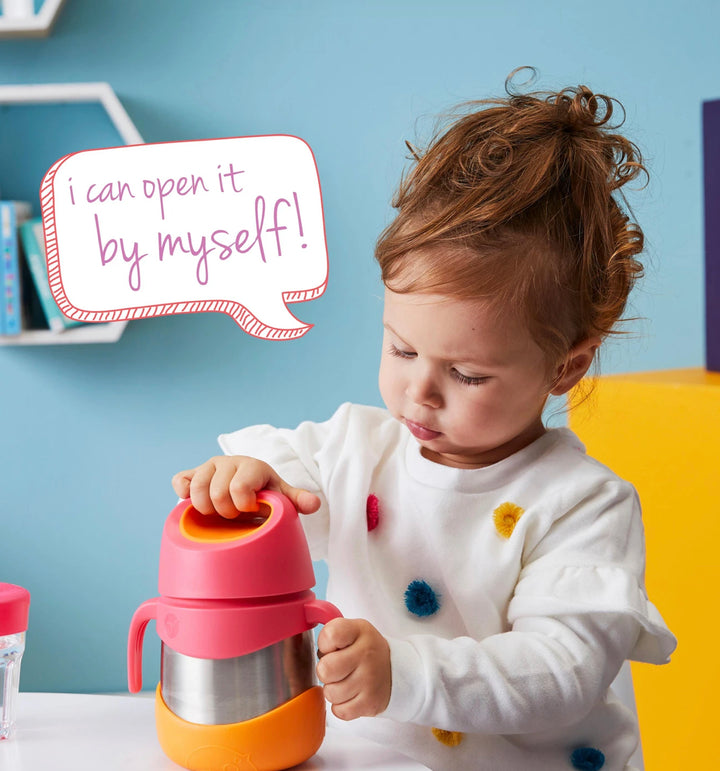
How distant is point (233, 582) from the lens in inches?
20.5

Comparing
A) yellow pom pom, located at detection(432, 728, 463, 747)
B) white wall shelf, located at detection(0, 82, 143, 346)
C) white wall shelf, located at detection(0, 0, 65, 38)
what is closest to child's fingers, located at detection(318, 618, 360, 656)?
yellow pom pom, located at detection(432, 728, 463, 747)

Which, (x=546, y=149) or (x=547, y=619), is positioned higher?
(x=546, y=149)

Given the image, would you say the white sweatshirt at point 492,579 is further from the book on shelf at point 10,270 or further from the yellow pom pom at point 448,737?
the book on shelf at point 10,270

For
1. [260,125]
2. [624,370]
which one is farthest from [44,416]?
[624,370]

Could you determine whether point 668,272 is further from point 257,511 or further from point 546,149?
point 257,511

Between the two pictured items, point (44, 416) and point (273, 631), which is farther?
point (44, 416)

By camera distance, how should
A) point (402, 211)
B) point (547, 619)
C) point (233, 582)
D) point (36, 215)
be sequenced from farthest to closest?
point (36, 215) → point (402, 211) → point (547, 619) → point (233, 582)

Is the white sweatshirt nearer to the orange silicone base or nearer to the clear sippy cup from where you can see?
the orange silicone base

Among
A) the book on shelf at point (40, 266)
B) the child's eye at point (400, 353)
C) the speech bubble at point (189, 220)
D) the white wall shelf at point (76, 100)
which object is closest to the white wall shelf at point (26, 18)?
the white wall shelf at point (76, 100)

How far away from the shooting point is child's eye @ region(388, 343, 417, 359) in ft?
2.32

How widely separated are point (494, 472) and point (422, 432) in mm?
86

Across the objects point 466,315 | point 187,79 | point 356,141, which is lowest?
point 466,315

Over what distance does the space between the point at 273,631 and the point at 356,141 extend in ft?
4.30

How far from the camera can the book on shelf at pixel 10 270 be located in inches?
61.3
